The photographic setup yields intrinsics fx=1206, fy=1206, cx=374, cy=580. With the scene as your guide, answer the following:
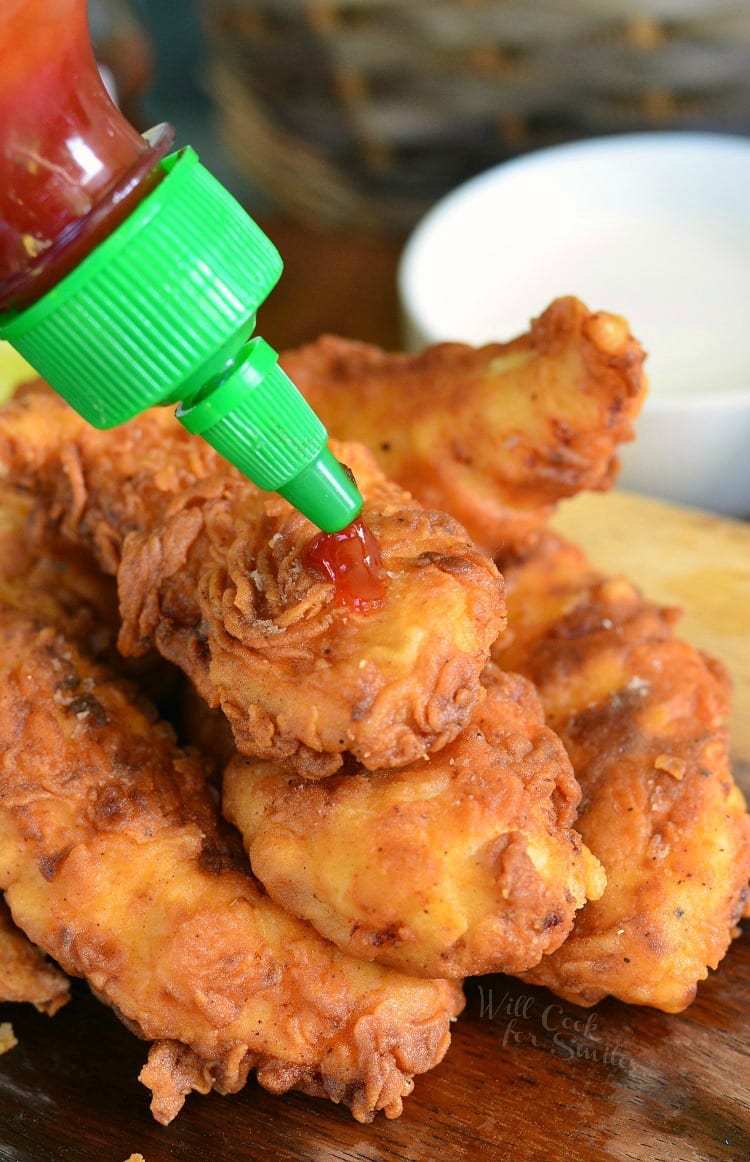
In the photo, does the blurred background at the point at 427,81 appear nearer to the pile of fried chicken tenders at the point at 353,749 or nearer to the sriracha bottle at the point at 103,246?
the pile of fried chicken tenders at the point at 353,749

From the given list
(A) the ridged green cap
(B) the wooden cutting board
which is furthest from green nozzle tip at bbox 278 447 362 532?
(B) the wooden cutting board

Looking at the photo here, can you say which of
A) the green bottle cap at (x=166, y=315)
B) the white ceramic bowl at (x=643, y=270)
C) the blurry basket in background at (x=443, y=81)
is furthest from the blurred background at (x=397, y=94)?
the green bottle cap at (x=166, y=315)

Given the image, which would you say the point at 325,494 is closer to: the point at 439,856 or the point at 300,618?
the point at 300,618

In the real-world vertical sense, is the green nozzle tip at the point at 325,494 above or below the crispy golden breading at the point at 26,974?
above

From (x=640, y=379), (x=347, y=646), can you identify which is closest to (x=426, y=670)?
(x=347, y=646)

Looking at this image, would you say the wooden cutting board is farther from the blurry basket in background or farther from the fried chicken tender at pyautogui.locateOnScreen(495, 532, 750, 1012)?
the blurry basket in background

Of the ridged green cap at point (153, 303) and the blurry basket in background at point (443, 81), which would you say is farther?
the blurry basket in background at point (443, 81)
